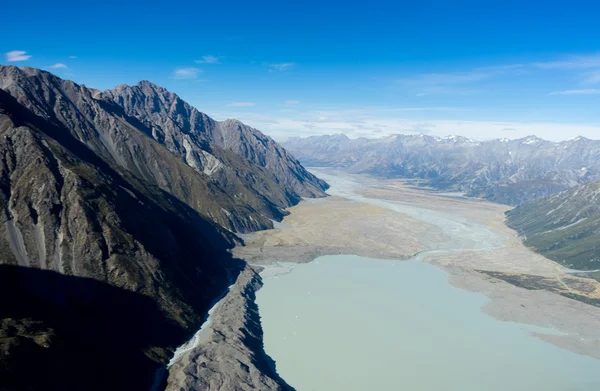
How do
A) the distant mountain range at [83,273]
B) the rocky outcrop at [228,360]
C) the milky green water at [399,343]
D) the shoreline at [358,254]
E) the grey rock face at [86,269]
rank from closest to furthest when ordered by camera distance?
1. the distant mountain range at [83,273]
2. the grey rock face at [86,269]
3. the rocky outcrop at [228,360]
4. the shoreline at [358,254]
5. the milky green water at [399,343]

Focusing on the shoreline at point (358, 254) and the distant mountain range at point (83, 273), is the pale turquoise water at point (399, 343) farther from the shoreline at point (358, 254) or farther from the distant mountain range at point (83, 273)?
the distant mountain range at point (83, 273)

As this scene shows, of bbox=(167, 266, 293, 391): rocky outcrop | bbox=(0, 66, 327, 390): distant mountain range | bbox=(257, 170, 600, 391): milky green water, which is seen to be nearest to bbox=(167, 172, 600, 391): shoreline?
bbox=(167, 266, 293, 391): rocky outcrop

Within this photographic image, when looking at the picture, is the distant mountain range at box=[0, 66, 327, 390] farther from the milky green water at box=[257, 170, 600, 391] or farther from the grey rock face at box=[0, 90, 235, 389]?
the milky green water at box=[257, 170, 600, 391]

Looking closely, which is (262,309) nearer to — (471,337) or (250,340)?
(250,340)

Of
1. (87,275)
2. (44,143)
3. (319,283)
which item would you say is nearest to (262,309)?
(319,283)

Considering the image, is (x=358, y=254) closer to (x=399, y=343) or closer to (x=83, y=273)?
(x=399, y=343)

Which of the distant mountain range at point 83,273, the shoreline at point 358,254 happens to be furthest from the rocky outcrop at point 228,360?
the distant mountain range at point 83,273
